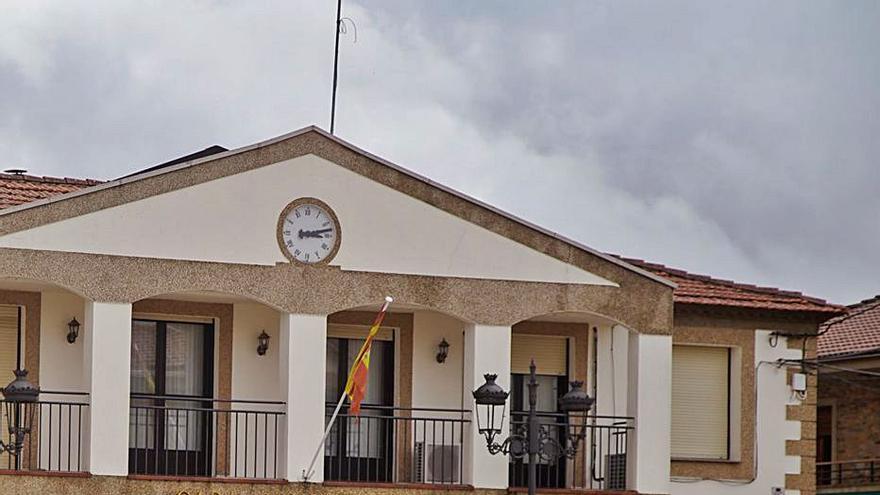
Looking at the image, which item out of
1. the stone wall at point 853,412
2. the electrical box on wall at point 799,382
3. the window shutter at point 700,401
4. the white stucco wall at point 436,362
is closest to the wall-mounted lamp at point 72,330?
the white stucco wall at point 436,362

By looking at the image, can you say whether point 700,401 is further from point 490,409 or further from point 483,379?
point 483,379

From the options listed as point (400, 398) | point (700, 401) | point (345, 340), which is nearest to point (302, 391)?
point (345, 340)

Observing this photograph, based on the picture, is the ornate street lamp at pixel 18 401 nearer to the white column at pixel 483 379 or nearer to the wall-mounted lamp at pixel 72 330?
the wall-mounted lamp at pixel 72 330

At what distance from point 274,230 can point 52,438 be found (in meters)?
4.02

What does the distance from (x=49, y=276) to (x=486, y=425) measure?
649 cm

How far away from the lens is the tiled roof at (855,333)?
3994cm

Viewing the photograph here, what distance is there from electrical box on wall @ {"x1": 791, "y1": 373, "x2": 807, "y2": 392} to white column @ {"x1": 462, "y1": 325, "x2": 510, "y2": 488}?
5237 mm

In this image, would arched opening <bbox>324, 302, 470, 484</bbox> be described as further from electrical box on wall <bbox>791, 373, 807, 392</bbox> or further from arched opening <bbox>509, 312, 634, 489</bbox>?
electrical box on wall <bbox>791, 373, 807, 392</bbox>

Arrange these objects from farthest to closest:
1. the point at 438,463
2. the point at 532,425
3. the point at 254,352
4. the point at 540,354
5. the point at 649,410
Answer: the point at 540,354
the point at 649,410
the point at 438,463
the point at 254,352
the point at 532,425

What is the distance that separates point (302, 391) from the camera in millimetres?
28719

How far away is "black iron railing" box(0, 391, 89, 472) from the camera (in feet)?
93.5

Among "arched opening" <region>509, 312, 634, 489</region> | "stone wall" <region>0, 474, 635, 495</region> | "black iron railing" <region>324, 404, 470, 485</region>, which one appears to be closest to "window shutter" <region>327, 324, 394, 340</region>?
"black iron railing" <region>324, 404, 470, 485</region>

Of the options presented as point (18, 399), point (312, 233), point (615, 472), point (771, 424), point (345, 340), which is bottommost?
point (615, 472)

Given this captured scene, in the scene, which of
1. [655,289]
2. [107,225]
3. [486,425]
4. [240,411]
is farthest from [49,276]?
[655,289]
